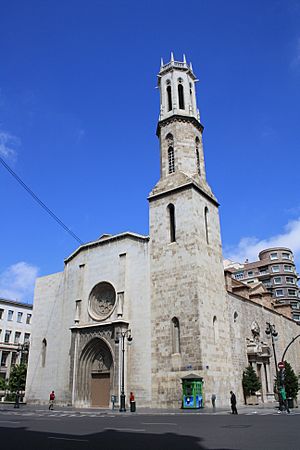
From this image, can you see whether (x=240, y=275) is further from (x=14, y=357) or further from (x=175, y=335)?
(x=175, y=335)

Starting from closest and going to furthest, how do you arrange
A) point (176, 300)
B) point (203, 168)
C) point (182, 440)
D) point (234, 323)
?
point (182, 440) → point (176, 300) → point (234, 323) → point (203, 168)

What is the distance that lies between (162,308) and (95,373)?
26.5ft

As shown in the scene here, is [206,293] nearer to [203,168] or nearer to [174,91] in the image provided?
[203,168]

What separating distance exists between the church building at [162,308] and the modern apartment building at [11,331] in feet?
85.1

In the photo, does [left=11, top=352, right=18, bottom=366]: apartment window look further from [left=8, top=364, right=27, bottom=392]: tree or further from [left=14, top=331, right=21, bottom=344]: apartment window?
[left=8, top=364, right=27, bottom=392]: tree

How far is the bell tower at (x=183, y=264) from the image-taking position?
2628cm

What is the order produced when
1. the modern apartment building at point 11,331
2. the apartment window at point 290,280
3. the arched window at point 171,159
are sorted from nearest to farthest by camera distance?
1. the arched window at point 171,159
2. the modern apartment building at point 11,331
3. the apartment window at point 290,280

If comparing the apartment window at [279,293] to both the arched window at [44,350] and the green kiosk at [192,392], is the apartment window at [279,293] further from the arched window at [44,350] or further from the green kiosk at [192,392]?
the green kiosk at [192,392]

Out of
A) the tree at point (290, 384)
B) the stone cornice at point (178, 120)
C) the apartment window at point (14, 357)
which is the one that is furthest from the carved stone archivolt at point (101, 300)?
the apartment window at point (14, 357)

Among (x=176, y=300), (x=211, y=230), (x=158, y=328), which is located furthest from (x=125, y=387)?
(x=211, y=230)

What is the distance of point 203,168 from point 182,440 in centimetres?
2695

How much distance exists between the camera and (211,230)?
3186cm

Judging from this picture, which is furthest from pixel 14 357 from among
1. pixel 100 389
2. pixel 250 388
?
pixel 250 388

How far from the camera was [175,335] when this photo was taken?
89.9 feet
